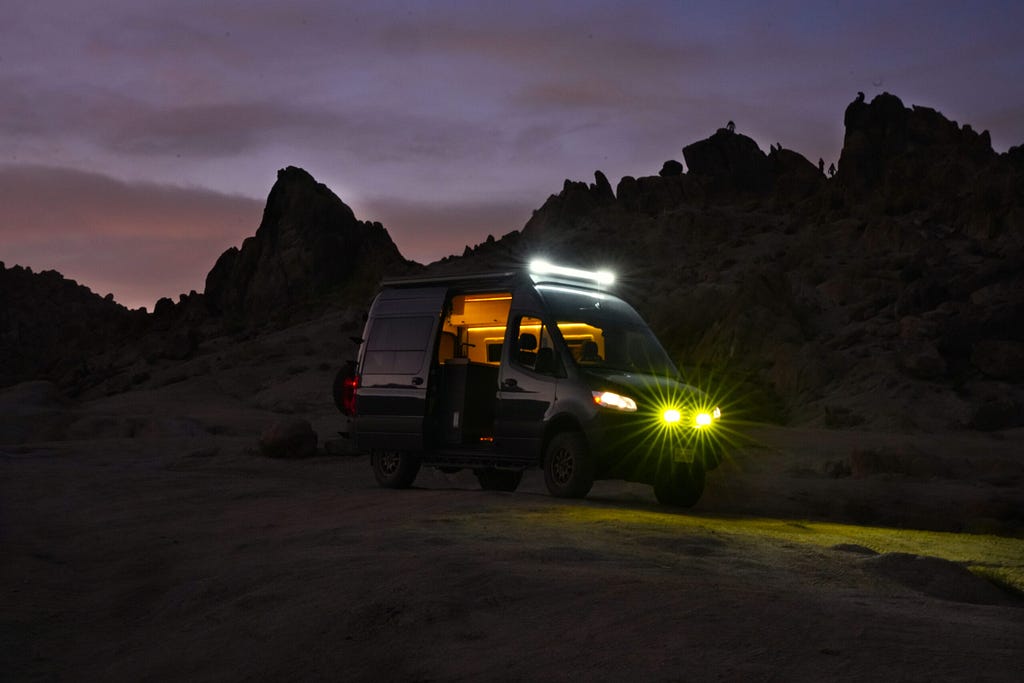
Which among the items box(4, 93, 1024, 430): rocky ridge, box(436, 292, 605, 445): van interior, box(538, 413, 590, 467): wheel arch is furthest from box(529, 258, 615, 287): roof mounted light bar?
box(4, 93, 1024, 430): rocky ridge

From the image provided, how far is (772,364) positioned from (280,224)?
49.9 meters

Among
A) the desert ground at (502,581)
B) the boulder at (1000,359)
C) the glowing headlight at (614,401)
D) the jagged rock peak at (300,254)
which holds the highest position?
the jagged rock peak at (300,254)

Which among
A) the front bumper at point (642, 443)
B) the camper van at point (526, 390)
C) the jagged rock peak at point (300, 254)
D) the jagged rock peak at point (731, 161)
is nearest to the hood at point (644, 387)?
the camper van at point (526, 390)

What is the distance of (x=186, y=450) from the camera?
918 inches

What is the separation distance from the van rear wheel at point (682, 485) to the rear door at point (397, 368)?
3478 mm

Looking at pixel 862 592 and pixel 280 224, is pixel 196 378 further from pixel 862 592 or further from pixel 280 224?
pixel 862 592

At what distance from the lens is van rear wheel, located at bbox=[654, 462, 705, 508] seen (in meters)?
13.7

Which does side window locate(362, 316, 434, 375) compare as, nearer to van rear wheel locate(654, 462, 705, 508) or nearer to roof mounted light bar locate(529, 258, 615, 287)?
roof mounted light bar locate(529, 258, 615, 287)

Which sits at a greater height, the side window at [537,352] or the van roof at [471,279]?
the van roof at [471,279]

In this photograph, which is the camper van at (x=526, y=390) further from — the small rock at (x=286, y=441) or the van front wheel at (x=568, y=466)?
the small rock at (x=286, y=441)

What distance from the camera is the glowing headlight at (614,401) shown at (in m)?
13.2

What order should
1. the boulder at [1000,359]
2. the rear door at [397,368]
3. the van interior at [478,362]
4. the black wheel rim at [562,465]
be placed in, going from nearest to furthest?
the black wheel rim at [562,465] < the van interior at [478,362] < the rear door at [397,368] < the boulder at [1000,359]

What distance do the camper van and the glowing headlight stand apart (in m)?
0.02

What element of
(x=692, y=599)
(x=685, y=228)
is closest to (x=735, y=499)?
(x=692, y=599)
